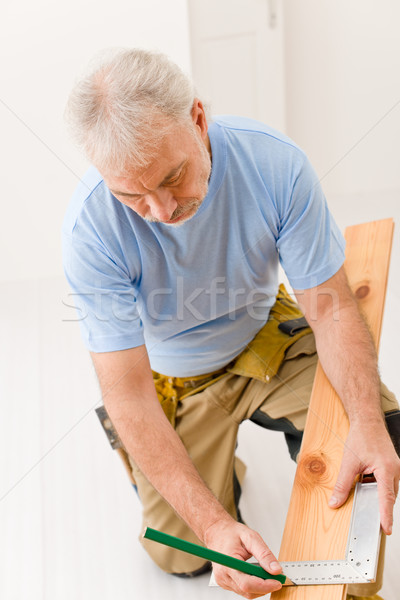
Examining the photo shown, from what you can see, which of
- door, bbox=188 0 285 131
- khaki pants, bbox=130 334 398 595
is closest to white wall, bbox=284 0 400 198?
door, bbox=188 0 285 131

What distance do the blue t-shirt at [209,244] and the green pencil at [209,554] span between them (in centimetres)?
51

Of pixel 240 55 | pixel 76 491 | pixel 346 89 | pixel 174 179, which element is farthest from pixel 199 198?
pixel 346 89

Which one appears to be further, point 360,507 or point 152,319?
point 152,319

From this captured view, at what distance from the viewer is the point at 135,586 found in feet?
5.35

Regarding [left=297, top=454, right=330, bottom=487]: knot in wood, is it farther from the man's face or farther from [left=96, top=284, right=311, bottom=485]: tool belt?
the man's face

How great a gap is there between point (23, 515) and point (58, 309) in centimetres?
136

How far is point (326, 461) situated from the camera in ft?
4.09

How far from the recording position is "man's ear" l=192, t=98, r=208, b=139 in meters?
1.22

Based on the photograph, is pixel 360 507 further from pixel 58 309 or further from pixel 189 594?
pixel 58 309

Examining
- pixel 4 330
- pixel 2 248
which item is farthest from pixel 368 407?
pixel 2 248

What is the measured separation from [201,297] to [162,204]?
0.33m

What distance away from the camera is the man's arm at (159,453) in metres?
1.11

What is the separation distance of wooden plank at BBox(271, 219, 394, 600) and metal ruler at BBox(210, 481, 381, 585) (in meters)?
0.01

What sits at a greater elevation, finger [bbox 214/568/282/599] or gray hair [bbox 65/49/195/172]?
gray hair [bbox 65/49/195/172]
